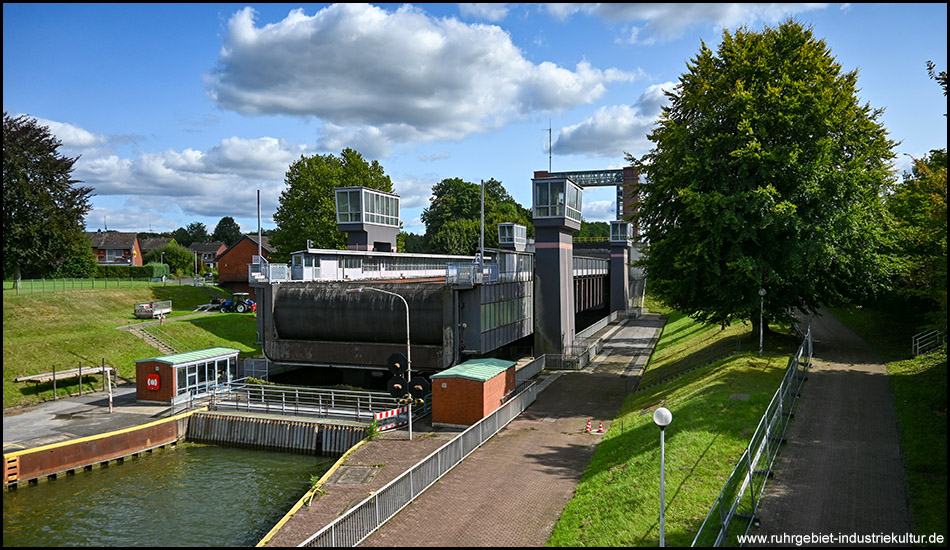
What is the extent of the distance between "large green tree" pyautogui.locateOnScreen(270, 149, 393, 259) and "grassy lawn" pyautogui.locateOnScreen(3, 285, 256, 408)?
10077mm

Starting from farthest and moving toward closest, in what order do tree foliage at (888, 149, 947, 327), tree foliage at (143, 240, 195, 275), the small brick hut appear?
1. tree foliage at (143, 240, 195, 275)
2. the small brick hut
3. tree foliage at (888, 149, 947, 327)

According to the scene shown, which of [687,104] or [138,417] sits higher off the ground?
[687,104]

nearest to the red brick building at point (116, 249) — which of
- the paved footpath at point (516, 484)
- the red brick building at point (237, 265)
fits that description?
the red brick building at point (237, 265)

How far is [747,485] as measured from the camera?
49.3 feet

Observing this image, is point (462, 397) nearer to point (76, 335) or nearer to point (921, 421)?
point (921, 421)

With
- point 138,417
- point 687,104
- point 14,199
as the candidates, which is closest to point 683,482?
point 687,104

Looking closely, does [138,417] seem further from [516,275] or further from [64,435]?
[516,275]

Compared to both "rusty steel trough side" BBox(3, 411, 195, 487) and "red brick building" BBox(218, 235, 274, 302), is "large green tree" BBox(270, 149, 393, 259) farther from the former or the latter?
"rusty steel trough side" BBox(3, 411, 195, 487)

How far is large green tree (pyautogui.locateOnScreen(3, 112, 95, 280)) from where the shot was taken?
41.0m

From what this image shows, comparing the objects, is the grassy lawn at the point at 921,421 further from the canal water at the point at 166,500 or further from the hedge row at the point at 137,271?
the hedge row at the point at 137,271

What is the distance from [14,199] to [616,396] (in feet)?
138

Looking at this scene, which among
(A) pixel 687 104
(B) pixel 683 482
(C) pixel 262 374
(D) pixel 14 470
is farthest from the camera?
(C) pixel 262 374

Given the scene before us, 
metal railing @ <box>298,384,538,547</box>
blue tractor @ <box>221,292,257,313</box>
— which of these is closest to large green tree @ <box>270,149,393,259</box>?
blue tractor @ <box>221,292,257,313</box>

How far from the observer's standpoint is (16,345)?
3322 centimetres
